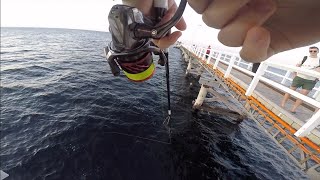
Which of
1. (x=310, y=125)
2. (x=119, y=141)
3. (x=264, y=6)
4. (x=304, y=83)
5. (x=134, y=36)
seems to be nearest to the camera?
(x=264, y=6)

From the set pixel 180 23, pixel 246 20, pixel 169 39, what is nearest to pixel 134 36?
pixel 169 39

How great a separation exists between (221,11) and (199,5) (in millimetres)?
96

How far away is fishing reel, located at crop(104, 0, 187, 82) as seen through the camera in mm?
1203

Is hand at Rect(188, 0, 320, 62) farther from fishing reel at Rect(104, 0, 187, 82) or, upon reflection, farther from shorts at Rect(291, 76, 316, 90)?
shorts at Rect(291, 76, 316, 90)

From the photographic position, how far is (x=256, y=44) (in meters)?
0.79

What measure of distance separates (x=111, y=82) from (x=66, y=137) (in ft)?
30.0

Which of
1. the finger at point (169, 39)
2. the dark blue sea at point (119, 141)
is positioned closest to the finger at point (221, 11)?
the finger at point (169, 39)

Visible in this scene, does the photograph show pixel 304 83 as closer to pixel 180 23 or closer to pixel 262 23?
pixel 180 23

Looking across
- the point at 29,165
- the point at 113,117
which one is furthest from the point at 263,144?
the point at 29,165

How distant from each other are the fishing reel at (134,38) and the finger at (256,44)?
355 millimetres

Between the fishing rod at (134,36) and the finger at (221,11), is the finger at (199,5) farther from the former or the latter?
the fishing rod at (134,36)

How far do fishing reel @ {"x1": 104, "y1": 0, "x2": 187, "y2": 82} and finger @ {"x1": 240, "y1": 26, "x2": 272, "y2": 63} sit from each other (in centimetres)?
36

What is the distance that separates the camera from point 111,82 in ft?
55.7

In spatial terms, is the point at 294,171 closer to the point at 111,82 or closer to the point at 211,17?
the point at 211,17
